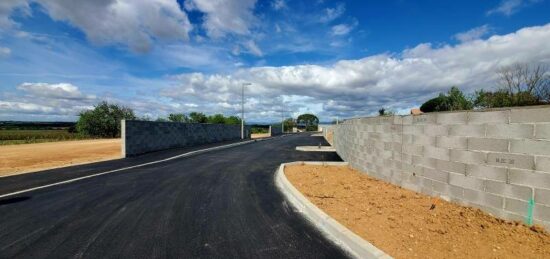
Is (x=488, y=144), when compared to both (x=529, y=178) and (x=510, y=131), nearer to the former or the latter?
(x=510, y=131)

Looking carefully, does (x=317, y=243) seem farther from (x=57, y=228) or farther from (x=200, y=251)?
(x=57, y=228)

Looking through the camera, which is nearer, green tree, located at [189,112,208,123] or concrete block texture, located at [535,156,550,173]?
concrete block texture, located at [535,156,550,173]

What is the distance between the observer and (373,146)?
32.2ft

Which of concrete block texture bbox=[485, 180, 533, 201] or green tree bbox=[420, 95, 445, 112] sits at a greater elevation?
green tree bbox=[420, 95, 445, 112]

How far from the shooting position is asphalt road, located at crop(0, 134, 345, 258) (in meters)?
4.36

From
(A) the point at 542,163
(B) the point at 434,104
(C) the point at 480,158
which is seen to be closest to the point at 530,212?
(A) the point at 542,163

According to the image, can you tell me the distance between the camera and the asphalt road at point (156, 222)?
4.36 meters

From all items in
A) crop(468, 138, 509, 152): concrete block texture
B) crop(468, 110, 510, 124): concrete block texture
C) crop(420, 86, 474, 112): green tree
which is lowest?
crop(468, 138, 509, 152): concrete block texture

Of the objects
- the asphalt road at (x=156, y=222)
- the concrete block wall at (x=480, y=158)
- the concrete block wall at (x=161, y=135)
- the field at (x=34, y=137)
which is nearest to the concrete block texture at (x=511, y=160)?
the concrete block wall at (x=480, y=158)

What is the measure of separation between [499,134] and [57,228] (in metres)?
7.84

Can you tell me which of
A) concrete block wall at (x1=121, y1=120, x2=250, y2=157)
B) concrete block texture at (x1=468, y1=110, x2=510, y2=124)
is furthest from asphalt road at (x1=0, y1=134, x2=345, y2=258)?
concrete block wall at (x1=121, y1=120, x2=250, y2=157)

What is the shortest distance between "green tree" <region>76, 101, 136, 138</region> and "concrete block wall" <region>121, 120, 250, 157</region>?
24.0m

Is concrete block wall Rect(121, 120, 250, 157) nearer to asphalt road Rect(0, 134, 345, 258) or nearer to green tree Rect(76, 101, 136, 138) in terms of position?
asphalt road Rect(0, 134, 345, 258)

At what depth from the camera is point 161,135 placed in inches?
832
